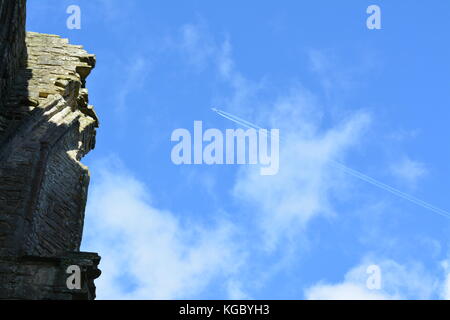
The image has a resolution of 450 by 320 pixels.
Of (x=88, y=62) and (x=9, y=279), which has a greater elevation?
(x=88, y=62)

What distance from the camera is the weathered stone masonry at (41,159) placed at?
1056 cm

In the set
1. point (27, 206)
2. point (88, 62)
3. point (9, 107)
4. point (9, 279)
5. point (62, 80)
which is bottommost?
point (9, 279)

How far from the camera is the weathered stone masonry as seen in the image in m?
10.6

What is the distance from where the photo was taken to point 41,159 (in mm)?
Answer: 13617

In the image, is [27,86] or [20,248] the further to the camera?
[27,86]
